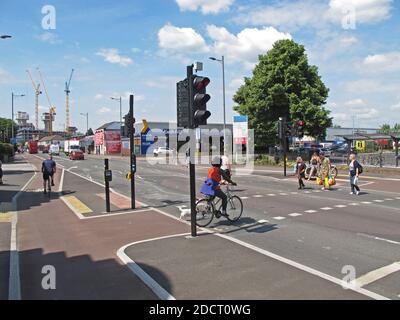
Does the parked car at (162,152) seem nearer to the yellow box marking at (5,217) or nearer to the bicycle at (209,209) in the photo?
the yellow box marking at (5,217)

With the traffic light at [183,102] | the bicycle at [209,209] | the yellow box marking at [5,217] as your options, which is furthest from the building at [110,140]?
the traffic light at [183,102]

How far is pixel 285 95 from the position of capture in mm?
38875

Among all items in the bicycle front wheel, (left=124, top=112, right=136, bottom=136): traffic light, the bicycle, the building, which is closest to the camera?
the bicycle

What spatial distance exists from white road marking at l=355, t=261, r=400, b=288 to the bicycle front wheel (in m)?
4.66

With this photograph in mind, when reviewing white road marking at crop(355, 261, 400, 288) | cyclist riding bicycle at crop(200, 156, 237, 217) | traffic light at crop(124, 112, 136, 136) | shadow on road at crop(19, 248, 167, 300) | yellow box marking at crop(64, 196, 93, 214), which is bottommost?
shadow on road at crop(19, 248, 167, 300)

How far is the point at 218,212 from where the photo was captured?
11203mm

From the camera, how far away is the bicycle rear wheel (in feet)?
36.1

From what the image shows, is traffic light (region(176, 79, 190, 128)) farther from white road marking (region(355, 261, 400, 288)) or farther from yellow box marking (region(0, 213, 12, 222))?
yellow box marking (region(0, 213, 12, 222))

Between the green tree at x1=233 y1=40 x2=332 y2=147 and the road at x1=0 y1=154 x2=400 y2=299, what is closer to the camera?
the road at x1=0 y1=154 x2=400 y2=299

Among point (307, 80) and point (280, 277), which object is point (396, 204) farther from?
point (307, 80)

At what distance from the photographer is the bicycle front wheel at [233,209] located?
37.6 ft

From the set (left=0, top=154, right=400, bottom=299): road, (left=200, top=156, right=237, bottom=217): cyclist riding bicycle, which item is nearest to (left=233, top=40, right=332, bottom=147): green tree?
(left=0, top=154, right=400, bottom=299): road

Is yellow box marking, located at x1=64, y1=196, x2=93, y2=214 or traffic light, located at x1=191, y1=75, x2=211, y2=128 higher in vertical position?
Result: traffic light, located at x1=191, y1=75, x2=211, y2=128

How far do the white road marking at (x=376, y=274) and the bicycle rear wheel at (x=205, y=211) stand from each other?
4.67 metres
